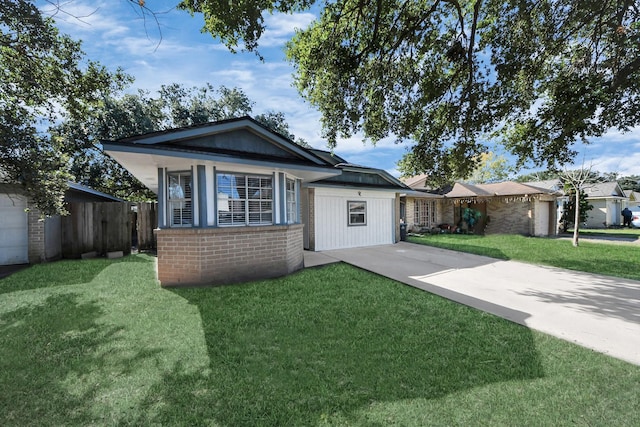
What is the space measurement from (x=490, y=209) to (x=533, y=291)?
15.9 meters

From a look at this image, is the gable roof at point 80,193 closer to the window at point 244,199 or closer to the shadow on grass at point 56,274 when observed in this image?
the shadow on grass at point 56,274

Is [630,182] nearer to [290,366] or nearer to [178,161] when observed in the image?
[290,366]

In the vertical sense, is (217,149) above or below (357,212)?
above

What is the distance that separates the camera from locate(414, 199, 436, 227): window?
19281 mm

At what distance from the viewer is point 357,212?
486 inches

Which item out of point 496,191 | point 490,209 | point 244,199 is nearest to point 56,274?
point 244,199

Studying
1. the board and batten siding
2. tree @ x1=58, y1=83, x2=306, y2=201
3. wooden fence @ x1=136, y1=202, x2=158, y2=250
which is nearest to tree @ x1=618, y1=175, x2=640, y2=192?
the board and batten siding

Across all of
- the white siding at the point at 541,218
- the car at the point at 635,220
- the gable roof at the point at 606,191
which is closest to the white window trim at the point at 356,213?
the white siding at the point at 541,218

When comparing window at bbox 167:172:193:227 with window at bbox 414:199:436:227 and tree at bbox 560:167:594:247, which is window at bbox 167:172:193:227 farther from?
tree at bbox 560:167:594:247

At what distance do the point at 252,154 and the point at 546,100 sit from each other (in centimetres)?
846

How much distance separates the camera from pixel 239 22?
5582 millimetres

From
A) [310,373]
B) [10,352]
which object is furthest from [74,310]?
[310,373]

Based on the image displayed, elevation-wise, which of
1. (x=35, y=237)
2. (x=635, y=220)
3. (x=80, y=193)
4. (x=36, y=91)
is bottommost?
(x=635, y=220)

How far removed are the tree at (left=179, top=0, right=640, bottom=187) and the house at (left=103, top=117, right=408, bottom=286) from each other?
82.8 inches
